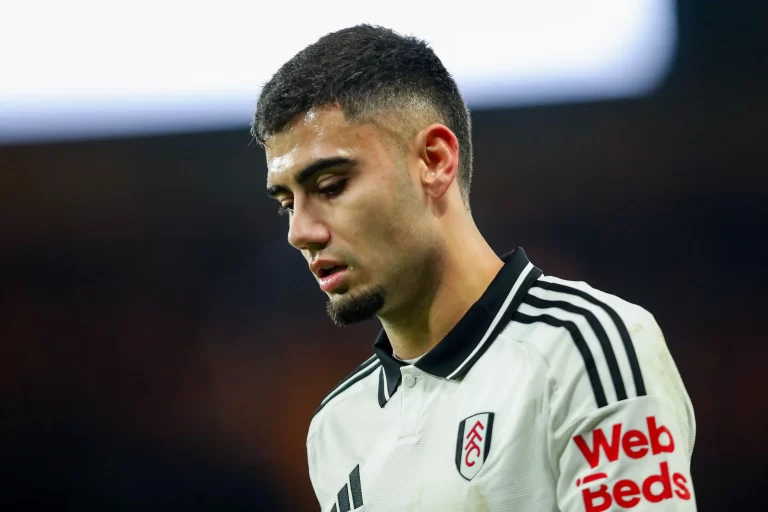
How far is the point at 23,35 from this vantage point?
3.56 metres

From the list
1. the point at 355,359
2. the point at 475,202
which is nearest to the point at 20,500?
the point at 355,359

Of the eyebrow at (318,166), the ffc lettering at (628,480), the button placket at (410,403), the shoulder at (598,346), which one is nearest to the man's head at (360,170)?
the eyebrow at (318,166)

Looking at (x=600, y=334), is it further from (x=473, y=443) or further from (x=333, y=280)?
(x=333, y=280)

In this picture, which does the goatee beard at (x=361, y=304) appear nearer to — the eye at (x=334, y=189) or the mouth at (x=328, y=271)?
the mouth at (x=328, y=271)

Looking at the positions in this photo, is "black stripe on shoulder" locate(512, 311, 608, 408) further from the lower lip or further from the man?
the lower lip

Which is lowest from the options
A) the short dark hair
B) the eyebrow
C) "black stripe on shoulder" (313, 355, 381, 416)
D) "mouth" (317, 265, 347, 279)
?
"black stripe on shoulder" (313, 355, 381, 416)

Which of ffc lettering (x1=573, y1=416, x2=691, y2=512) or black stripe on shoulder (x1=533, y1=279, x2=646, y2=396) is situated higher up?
black stripe on shoulder (x1=533, y1=279, x2=646, y2=396)

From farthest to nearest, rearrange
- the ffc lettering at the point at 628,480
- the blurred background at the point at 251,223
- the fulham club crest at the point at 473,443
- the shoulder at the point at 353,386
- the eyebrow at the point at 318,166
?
the blurred background at the point at 251,223 < the shoulder at the point at 353,386 < the eyebrow at the point at 318,166 < the fulham club crest at the point at 473,443 < the ffc lettering at the point at 628,480

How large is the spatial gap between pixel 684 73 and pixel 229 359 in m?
2.08

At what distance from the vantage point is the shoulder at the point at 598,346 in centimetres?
124

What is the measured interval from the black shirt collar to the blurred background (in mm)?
1824

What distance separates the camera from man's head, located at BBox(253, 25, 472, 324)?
1.47 meters

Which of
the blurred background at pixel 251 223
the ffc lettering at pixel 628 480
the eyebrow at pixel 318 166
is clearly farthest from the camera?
the blurred background at pixel 251 223

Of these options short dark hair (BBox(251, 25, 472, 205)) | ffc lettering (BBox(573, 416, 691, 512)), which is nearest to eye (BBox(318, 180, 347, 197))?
short dark hair (BBox(251, 25, 472, 205))
